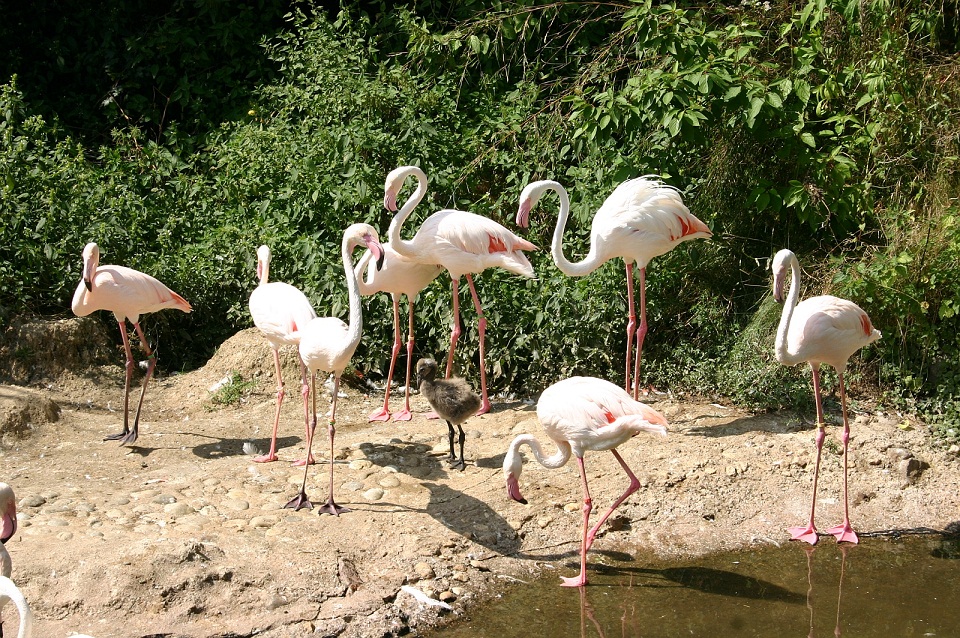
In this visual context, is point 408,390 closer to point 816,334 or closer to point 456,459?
point 456,459

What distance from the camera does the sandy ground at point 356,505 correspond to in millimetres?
4598

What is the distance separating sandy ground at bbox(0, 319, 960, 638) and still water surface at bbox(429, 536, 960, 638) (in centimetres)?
16

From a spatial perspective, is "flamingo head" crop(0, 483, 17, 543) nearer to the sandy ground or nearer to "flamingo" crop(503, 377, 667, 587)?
the sandy ground

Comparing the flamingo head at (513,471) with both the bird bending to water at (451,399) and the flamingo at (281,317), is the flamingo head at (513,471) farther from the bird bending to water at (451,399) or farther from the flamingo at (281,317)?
the flamingo at (281,317)

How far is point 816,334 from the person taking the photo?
5531 millimetres

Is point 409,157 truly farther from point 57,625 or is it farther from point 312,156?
point 57,625

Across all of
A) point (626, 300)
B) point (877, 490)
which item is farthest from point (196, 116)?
point (877, 490)

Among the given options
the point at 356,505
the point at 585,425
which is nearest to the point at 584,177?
the point at 585,425

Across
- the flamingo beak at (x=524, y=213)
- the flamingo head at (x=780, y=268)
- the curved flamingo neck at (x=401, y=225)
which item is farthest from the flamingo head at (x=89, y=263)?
the flamingo head at (x=780, y=268)

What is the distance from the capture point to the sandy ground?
4598 mm

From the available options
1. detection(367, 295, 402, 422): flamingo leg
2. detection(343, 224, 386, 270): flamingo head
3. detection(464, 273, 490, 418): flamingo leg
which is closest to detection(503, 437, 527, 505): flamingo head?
detection(343, 224, 386, 270): flamingo head

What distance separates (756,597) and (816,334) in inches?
60.5

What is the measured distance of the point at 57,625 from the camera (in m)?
4.38

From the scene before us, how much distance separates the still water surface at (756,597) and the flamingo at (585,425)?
24cm
